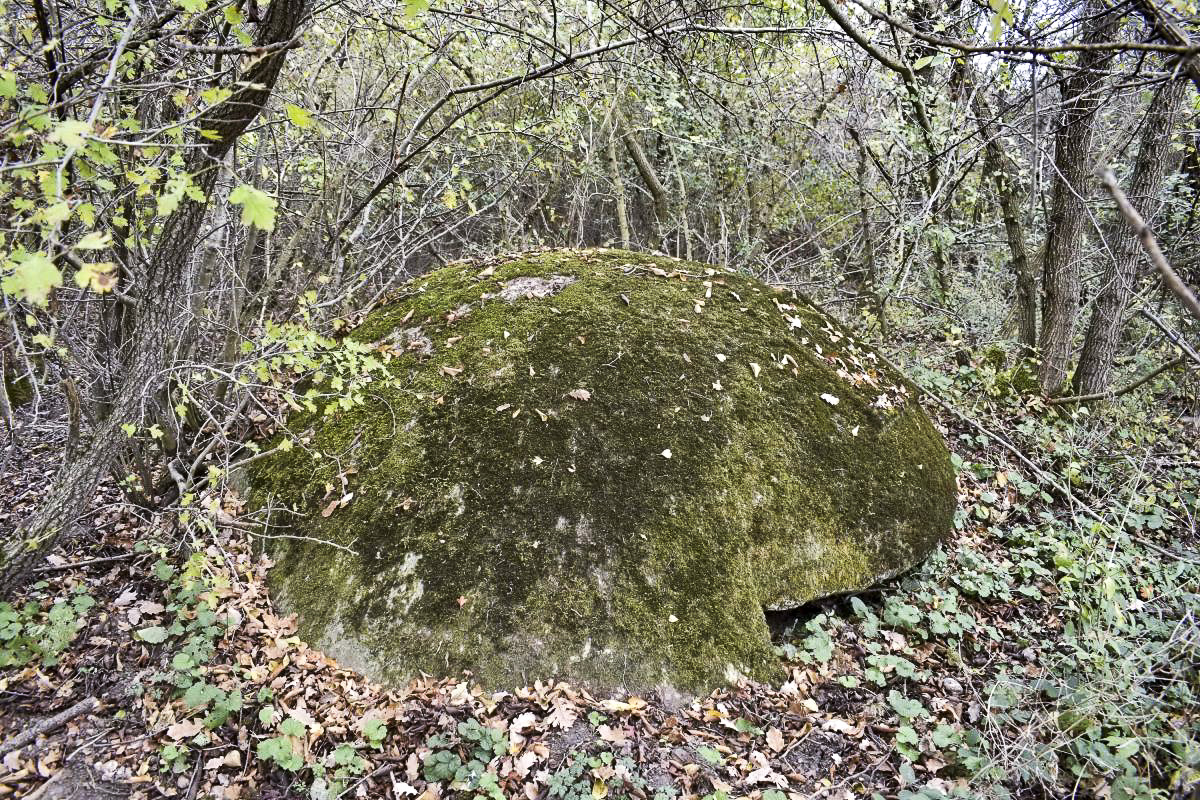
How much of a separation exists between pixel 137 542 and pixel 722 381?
3.82 meters

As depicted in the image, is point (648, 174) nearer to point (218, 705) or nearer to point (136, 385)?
point (136, 385)

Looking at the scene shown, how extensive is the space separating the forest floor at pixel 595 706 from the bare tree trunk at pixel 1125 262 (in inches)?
105

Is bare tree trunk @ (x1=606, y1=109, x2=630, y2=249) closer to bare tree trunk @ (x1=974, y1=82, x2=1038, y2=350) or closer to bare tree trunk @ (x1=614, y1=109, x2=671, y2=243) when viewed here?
bare tree trunk @ (x1=614, y1=109, x2=671, y2=243)

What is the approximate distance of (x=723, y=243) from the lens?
8.45 metres

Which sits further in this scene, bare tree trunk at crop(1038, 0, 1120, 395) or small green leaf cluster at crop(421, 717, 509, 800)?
bare tree trunk at crop(1038, 0, 1120, 395)

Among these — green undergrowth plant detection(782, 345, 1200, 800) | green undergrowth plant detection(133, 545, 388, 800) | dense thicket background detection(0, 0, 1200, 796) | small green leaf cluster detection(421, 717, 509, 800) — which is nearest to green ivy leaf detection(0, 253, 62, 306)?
dense thicket background detection(0, 0, 1200, 796)

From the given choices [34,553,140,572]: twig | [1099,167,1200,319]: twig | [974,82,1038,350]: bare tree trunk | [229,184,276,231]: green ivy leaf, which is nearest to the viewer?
[1099,167,1200,319]: twig

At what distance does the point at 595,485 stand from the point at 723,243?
563cm

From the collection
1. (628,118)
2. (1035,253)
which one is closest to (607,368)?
(628,118)

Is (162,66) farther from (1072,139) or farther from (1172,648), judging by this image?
(1072,139)

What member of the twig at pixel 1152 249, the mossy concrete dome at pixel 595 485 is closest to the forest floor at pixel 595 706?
the mossy concrete dome at pixel 595 485

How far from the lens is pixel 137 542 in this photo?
392cm

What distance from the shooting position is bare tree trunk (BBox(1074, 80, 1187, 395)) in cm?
554

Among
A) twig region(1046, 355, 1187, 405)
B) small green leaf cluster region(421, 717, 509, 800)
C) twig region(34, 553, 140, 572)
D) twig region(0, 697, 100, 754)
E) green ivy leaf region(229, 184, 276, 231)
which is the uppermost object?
green ivy leaf region(229, 184, 276, 231)
